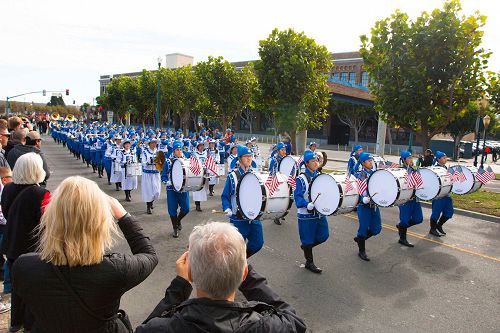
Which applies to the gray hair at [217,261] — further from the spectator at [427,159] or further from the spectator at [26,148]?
the spectator at [427,159]

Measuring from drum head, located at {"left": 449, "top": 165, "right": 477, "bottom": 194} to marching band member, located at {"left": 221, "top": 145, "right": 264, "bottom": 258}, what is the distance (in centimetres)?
562

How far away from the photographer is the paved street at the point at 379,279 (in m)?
5.32

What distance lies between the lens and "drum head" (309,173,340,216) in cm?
664

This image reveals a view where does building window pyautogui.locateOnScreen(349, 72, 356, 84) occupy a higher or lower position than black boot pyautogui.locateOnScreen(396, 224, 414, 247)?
higher

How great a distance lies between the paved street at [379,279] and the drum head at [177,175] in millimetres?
1161

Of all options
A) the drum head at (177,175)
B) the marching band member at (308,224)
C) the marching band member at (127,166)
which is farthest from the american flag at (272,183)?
the marching band member at (127,166)

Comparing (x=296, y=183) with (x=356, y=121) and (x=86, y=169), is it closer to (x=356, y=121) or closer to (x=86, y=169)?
(x=86, y=169)

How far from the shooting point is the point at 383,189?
301 inches

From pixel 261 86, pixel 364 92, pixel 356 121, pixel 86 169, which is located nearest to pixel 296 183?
pixel 261 86

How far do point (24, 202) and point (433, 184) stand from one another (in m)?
7.75

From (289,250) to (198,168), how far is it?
2613 millimetres

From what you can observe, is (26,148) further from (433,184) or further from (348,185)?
(433,184)

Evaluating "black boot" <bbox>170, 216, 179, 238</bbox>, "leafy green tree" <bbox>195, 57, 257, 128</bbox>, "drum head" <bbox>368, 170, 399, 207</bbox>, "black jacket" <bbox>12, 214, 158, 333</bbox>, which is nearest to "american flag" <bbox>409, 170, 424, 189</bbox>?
"drum head" <bbox>368, 170, 399, 207</bbox>

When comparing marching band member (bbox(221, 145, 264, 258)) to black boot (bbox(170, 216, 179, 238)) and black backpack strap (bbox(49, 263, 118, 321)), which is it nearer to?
black boot (bbox(170, 216, 179, 238))
